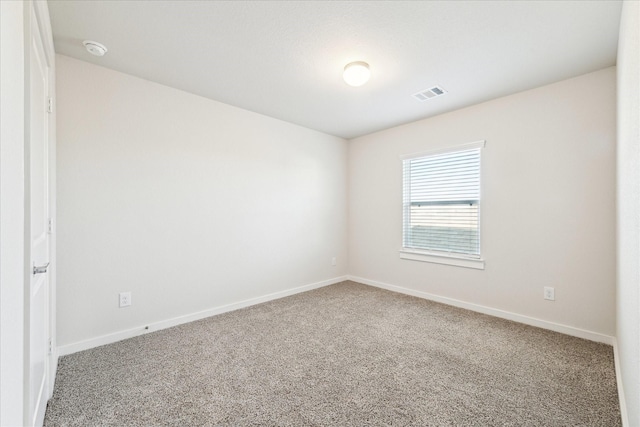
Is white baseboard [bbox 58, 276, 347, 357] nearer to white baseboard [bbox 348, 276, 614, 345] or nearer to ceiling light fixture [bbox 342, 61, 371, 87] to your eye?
white baseboard [bbox 348, 276, 614, 345]

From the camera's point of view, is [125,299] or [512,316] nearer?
[125,299]

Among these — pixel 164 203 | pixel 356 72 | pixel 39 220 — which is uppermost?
pixel 356 72

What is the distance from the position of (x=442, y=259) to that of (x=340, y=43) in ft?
9.20

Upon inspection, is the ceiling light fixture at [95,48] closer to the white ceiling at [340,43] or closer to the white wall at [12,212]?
the white ceiling at [340,43]

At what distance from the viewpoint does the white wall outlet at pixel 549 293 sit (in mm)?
2750

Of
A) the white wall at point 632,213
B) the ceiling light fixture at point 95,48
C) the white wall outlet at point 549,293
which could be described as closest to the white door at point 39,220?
the ceiling light fixture at point 95,48

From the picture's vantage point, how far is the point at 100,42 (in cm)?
213

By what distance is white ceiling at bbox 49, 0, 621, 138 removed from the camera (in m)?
1.80

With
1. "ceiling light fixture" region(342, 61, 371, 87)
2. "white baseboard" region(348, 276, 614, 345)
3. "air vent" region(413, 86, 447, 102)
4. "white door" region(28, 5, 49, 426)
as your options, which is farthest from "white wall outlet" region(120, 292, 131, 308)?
"air vent" region(413, 86, 447, 102)

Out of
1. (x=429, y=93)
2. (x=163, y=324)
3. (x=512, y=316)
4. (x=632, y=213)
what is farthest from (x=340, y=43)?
(x=512, y=316)

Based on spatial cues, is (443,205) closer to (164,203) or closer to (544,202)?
(544,202)

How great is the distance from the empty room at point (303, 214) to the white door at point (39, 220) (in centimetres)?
4

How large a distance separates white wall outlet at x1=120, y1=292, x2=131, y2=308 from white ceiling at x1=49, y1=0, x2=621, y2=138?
2.06m

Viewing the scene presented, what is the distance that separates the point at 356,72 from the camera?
93.8 inches
